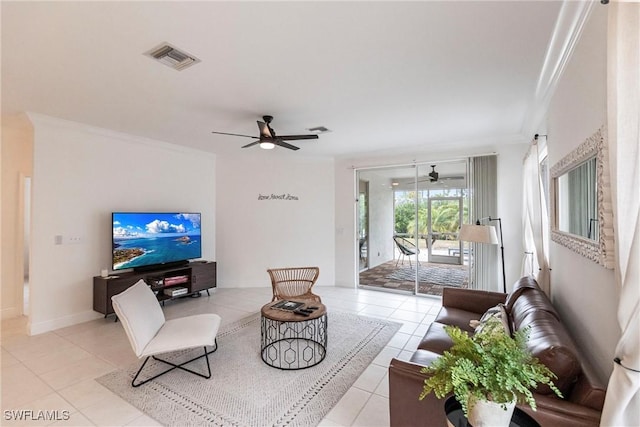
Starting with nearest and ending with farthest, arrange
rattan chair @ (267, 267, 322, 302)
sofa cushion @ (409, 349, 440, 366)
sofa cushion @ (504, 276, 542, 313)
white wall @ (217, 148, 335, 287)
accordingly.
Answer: sofa cushion @ (409, 349, 440, 366), sofa cushion @ (504, 276, 542, 313), rattan chair @ (267, 267, 322, 302), white wall @ (217, 148, 335, 287)

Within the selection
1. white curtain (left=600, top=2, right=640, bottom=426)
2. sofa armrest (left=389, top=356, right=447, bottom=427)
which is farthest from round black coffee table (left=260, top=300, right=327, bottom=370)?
white curtain (left=600, top=2, right=640, bottom=426)

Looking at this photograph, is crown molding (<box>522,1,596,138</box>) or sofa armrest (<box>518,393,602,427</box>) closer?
sofa armrest (<box>518,393,602,427</box>)

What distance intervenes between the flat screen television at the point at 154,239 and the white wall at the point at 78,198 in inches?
10.3

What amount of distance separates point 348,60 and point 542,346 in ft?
7.48

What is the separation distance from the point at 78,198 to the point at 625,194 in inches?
213

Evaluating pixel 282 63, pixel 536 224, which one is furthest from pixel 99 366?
pixel 536 224

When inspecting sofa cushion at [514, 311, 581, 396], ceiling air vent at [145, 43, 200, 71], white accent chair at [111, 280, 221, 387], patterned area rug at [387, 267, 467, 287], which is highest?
ceiling air vent at [145, 43, 200, 71]

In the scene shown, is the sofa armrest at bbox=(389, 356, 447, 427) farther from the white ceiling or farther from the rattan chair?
the rattan chair

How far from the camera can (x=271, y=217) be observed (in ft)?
20.1

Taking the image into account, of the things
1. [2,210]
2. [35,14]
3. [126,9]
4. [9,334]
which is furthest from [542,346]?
[2,210]

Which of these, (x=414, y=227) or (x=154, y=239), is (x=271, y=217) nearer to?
(x=154, y=239)

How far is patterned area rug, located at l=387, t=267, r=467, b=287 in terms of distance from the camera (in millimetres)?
6290

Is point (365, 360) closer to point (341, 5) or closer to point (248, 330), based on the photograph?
point (248, 330)

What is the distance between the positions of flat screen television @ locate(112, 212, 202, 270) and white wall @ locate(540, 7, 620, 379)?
5.13 metres
